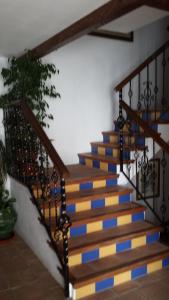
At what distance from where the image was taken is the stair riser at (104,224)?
3.22 metres

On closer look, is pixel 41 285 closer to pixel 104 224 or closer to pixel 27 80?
pixel 104 224

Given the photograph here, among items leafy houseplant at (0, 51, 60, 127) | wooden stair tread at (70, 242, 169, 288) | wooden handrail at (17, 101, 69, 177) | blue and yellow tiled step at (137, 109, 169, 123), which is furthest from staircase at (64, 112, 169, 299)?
leafy houseplant at (0, 51, 60, 127)

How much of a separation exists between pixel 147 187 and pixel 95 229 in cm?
240

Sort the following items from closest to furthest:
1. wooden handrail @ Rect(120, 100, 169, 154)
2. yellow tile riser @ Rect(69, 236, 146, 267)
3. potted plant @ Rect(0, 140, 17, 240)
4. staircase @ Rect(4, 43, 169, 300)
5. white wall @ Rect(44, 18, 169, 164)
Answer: staircase @ Rect(4, 43, 169, 300)
yellow tile riser @ Rect(69, 236, 146, 267)
wooden handrail @ Rect(120, 100, 169, 154)
potted plant @ Rect(0, 140, 17, 240)
white wall @ Rect(44, 18, 169, 164)

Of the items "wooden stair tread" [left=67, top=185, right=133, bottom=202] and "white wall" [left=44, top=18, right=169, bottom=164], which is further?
"white wall" [left=44, top=18, right=169, bottom=164]

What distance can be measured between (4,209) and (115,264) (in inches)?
67.6

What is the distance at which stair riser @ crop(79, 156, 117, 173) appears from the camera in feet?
13.3

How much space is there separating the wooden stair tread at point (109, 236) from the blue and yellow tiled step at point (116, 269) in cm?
17

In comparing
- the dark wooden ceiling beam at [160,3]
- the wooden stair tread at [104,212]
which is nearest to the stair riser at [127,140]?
the wooden stair tread at [104,212]

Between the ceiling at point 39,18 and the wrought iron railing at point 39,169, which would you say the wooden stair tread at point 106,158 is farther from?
the ceiling at point 39,18

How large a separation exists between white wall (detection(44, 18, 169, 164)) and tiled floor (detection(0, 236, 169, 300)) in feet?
6.42

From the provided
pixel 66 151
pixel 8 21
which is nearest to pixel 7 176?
pixel 66 151

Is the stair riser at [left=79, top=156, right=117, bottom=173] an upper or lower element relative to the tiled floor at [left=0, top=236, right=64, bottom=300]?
upper

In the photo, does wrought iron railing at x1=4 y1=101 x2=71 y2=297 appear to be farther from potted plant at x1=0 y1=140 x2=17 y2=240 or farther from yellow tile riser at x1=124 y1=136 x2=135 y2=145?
yellow tile riser at x1=124 y1=136 x2=135 y2=145
